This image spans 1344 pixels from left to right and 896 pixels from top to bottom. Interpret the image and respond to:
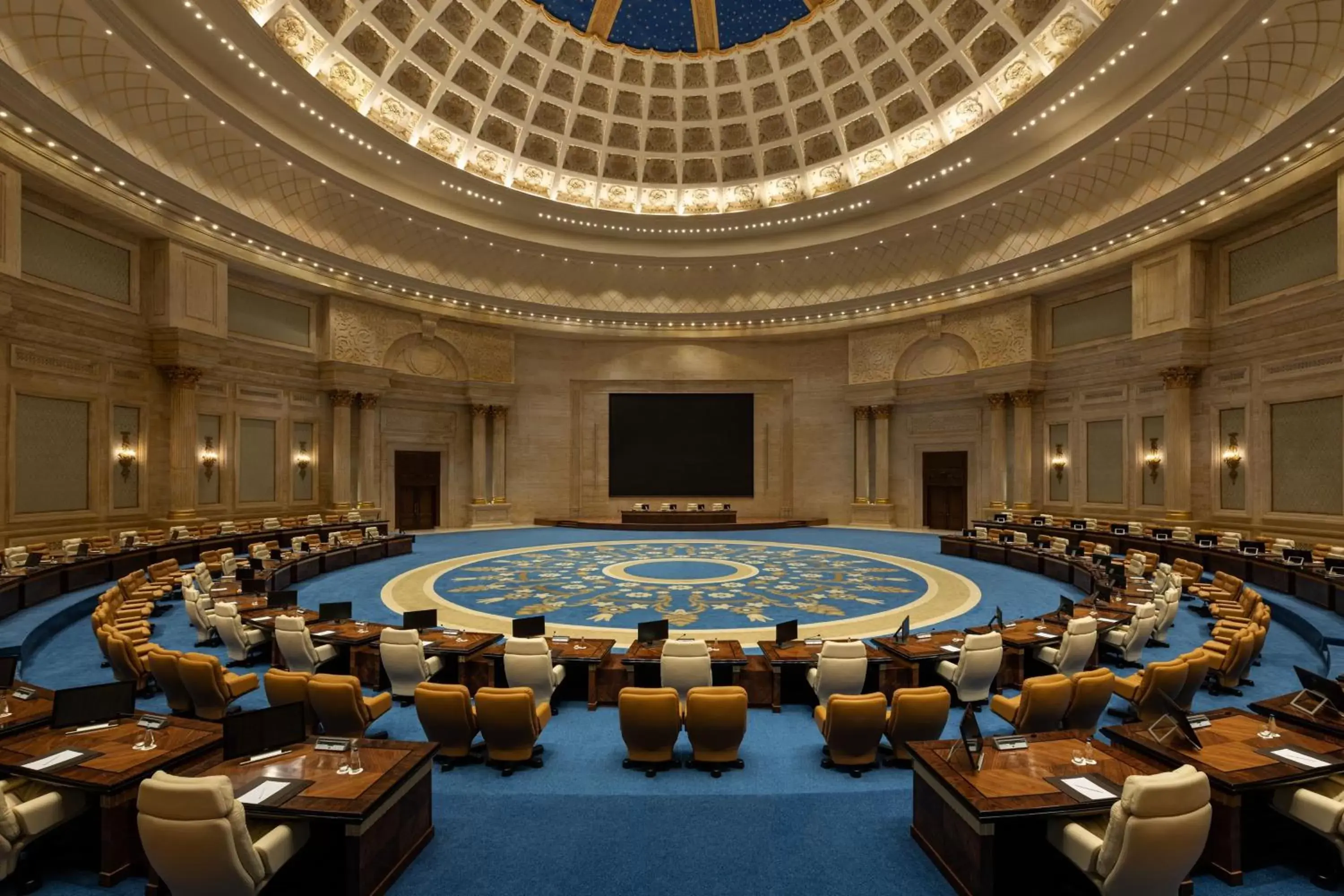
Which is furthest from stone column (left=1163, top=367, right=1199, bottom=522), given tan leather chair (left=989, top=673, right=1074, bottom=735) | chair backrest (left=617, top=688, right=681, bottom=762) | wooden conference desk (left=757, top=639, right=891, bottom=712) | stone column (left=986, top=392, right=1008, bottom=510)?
chair backrest (left=617, top=688, right=681, bottom=762)

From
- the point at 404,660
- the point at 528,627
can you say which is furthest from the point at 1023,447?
the point at 404,660

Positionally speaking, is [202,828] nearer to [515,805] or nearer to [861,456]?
[515,805]

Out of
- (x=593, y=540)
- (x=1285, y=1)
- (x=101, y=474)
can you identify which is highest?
(x=1285, y=1)

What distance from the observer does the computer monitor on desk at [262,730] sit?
5.17 meters

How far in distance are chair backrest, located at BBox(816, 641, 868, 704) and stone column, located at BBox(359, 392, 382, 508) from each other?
78.0 feet

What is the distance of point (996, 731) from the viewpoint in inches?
305

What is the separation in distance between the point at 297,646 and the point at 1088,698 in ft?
33.1

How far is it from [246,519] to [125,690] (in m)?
19.9

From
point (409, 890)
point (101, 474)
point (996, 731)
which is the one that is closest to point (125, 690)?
point (409, 890)

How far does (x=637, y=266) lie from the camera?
32.0 m

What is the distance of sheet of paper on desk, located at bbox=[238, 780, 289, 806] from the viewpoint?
15.0 feet

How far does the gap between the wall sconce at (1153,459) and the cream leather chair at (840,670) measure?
1957 centimetres

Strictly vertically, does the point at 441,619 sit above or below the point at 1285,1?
below

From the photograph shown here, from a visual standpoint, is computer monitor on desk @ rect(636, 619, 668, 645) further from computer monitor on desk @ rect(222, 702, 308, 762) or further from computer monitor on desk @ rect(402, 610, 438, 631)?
computer monitor on desk @ rect(222, 702, 308, 762)
